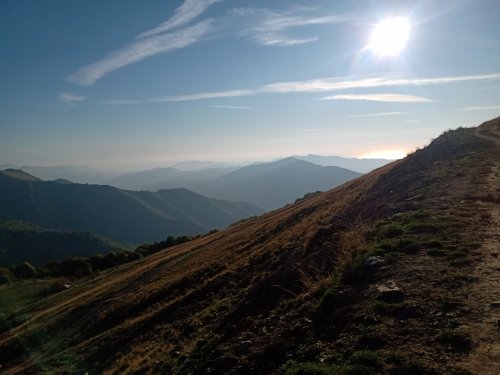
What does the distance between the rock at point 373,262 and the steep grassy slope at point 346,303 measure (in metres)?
0.06

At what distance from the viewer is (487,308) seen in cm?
1023

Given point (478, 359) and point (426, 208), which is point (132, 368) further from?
point (426, 208)

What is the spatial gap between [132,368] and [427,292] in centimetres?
1401

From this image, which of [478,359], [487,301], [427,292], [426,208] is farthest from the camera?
[426,208]

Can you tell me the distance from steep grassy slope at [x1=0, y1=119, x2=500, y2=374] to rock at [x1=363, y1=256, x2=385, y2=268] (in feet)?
0.21

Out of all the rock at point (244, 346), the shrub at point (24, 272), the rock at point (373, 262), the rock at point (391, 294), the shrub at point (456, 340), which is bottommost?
the shrub at point (24, 272)

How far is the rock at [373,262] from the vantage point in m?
14.5

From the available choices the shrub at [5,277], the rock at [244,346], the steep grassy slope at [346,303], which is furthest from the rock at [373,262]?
the shrub at [5,277]

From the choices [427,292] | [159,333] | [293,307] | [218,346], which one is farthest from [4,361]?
[427,292]

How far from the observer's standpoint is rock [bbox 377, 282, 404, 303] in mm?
11866

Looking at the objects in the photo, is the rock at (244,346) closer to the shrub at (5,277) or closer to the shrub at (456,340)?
the shrub at (456,340)

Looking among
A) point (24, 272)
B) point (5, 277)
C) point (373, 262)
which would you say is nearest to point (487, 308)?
point (373, 262)

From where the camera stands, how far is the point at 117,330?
2683 centimetres

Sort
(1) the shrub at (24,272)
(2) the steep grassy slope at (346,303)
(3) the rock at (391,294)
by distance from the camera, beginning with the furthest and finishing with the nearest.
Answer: (1) the shrub at (24,272), (3) the rock at (391,294), (2) the steep grassy slope at (346,303)
